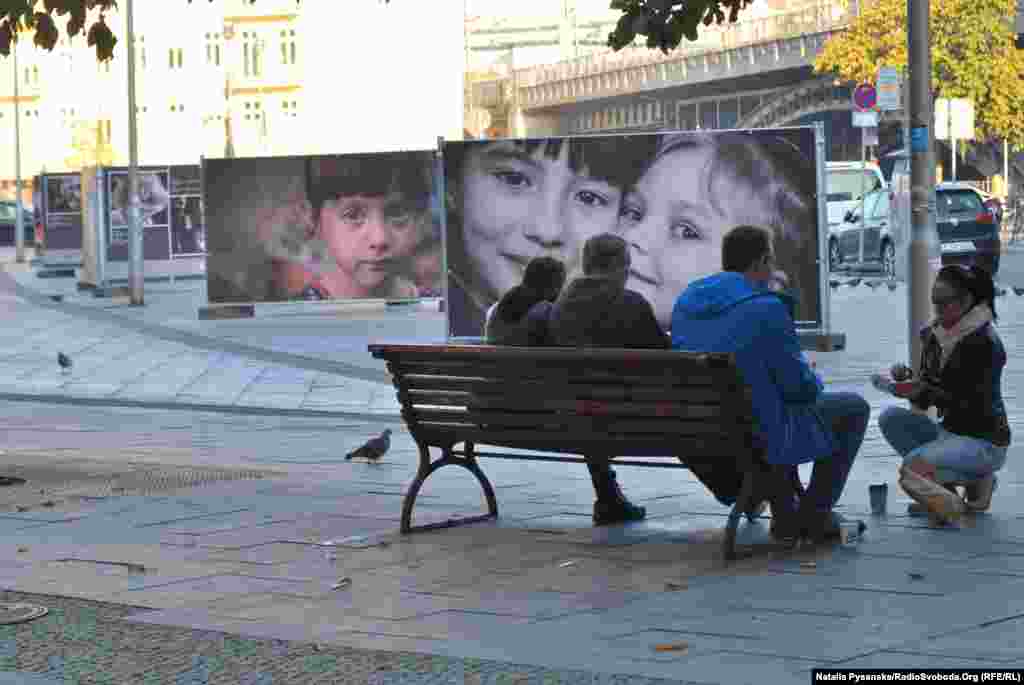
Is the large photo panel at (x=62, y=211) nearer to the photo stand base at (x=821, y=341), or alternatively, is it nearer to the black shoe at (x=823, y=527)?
the photo stand base at (x=821, y=341)

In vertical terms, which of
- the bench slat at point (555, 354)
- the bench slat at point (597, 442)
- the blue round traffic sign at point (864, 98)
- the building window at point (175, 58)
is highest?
the building window at point (175, 58)

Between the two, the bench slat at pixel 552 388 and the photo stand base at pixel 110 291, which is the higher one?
the bench slat at pixel 552 388

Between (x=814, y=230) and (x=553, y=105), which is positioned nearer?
(x=814, y=230)

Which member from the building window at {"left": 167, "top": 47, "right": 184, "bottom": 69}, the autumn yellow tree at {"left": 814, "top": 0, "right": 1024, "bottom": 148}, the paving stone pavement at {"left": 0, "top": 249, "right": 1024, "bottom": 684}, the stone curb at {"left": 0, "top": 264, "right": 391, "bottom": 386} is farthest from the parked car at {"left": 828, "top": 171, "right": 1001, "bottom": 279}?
the building window at {"left": 167, "top": 47, "right": 184, "bottom": 69}

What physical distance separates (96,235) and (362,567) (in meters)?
30.8

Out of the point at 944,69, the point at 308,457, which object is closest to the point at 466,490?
the point at 308,457

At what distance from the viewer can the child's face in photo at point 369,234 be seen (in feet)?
93.6

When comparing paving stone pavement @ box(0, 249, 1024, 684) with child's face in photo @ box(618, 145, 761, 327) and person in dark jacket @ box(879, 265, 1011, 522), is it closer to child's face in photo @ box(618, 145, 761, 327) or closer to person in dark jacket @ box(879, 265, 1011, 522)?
person in dark jacket @ box(879, 265, 1011, 522)

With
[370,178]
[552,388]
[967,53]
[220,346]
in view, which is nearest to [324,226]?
[370,178]

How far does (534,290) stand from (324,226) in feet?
60.6

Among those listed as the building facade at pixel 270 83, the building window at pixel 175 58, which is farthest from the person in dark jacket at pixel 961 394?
the building window at pixel 175 58

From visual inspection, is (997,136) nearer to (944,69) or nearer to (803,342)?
(944,69)

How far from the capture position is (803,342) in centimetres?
2122

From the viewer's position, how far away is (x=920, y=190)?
46.1ft
